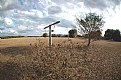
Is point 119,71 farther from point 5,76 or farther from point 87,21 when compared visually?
point 87,21

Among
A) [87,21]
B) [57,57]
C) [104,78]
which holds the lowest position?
[104,78]

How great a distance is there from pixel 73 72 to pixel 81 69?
Result: 2.97 ft

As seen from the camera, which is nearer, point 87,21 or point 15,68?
point 15,68

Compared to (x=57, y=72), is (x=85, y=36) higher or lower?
higher

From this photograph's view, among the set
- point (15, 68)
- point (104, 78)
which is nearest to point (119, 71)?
point (104, 78)

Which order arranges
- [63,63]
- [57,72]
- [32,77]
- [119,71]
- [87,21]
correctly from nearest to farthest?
1. [32,77]
2. [57,72]
3. [119,71]
4. [63,63]
5. [87,21]

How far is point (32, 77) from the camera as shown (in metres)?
9.70

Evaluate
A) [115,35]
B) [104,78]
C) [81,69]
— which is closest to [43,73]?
[81,69]

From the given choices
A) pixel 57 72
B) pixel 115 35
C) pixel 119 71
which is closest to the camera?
pixel 57 72

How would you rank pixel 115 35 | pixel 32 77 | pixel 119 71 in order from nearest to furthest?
pixel 32 77
pixel 119 71
pixel 115 35

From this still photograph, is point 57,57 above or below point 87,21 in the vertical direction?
below

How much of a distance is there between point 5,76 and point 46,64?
260 centimetres

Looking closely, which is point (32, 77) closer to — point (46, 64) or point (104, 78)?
point (46, 64)

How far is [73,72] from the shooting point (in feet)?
34.8
